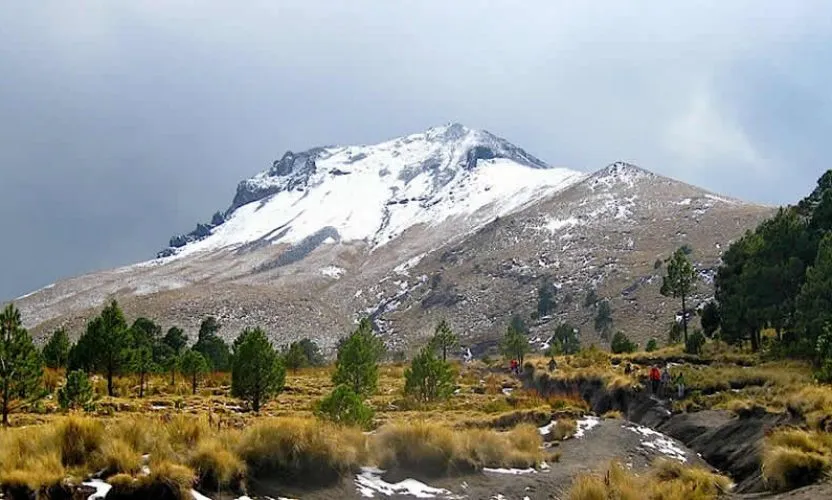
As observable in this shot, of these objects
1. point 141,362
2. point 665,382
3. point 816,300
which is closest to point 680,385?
point 665,382

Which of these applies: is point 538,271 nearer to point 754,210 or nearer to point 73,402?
point 754,210

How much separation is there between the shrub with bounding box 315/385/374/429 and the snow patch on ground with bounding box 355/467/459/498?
16.7ft

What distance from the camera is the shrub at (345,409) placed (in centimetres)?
1823

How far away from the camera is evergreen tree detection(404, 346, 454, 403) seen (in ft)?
125

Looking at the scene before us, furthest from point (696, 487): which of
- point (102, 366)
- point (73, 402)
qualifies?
point (102, 366)

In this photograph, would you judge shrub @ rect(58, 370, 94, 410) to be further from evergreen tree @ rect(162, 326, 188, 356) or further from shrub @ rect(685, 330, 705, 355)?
evergreen tree @ rect(162, 326, 188, 356)

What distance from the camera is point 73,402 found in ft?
93.8

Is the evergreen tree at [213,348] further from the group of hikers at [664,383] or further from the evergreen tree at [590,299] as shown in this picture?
the evergreen tree at [590,299]

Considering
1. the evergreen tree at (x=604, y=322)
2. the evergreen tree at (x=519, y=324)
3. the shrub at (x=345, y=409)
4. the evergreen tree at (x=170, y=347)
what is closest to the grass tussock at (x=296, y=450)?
the shrub at (x=345, y=409)

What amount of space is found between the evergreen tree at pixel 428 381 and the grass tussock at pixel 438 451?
895 inches

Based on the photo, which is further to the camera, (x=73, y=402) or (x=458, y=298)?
(x=458, y=298)

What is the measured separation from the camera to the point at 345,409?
61.5 ft

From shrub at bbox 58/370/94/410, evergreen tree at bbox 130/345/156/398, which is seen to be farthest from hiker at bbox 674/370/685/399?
evergreen tree at bbox 130/345/156/398

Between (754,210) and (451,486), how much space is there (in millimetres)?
177091
